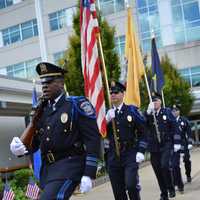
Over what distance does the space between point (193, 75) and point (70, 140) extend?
37.2 m

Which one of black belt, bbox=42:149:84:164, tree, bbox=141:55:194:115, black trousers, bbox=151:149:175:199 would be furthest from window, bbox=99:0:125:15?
black belt, bbox=42:149:84:164

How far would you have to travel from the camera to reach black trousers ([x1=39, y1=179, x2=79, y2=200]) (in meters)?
4.76

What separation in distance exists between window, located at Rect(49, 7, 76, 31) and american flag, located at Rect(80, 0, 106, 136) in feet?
124

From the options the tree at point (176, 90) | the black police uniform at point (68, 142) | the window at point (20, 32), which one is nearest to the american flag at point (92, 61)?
the black police uniform at point (68, 142)

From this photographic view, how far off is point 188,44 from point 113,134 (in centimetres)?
3492

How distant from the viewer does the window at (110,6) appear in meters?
42.9

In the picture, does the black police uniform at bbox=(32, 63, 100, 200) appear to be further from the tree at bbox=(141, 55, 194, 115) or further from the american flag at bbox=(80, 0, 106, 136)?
the tree at bbox=(141, 55, 194, 115)

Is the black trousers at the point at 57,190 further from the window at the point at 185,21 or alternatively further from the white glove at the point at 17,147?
the window at the point at 185,21

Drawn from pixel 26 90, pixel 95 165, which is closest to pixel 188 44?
pixel 26 90

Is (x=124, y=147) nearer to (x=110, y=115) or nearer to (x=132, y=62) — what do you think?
(x=110, y=115)

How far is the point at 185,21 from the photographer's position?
138 ft

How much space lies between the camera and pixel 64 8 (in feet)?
150

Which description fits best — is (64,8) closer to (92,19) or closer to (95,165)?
(92,19)

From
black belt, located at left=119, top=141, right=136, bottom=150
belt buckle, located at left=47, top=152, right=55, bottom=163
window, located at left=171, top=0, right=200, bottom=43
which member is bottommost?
black belt, located at left=119, top=141, right=136, bottom=150
